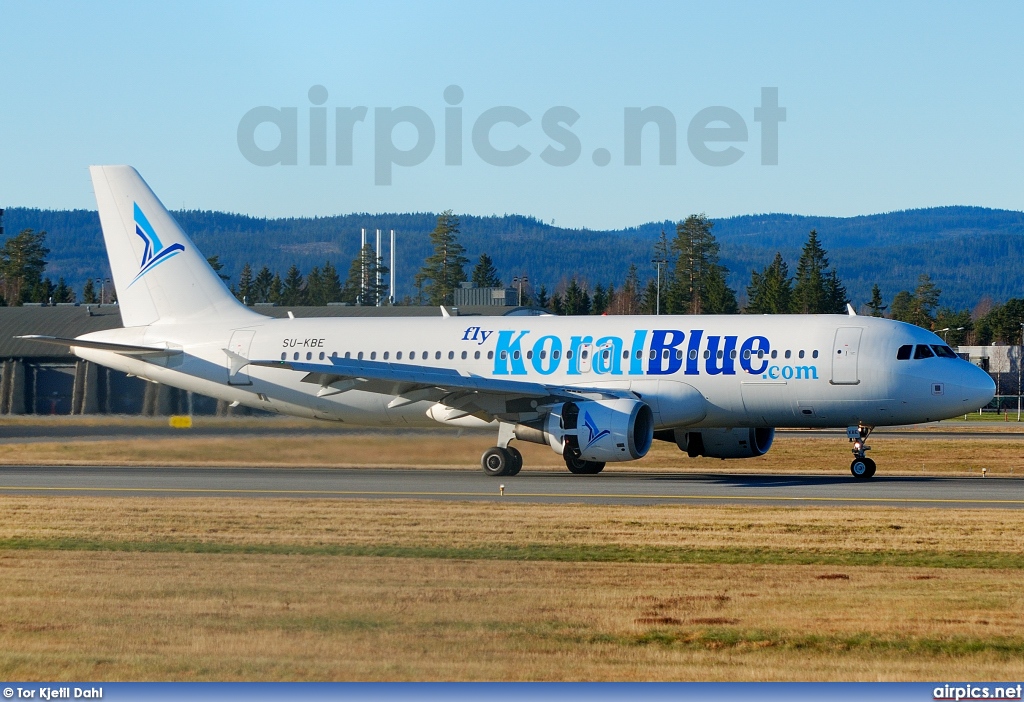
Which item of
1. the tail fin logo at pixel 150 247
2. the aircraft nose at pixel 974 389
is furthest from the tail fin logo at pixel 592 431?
the tail fin logo at pixel 150 247

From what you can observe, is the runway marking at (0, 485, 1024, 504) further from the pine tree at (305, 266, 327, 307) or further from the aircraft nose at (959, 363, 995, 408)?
the pine tree at (305, 266, 327, 307)

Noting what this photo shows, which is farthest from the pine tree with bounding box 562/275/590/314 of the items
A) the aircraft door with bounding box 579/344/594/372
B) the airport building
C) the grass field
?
the grass field

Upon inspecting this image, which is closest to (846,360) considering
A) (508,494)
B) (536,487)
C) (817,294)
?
(536,487)

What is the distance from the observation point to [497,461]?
32.8 meters

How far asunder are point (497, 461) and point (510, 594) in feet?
57.7

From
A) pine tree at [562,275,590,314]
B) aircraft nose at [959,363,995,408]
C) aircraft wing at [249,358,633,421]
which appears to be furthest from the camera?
pine tree at [562,275,590,314]

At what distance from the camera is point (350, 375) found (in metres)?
32.6

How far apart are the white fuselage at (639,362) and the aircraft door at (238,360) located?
0.03 m

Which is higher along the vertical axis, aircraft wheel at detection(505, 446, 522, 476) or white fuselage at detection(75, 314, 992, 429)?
white fuselage at detection(75, 314, 992, 429)

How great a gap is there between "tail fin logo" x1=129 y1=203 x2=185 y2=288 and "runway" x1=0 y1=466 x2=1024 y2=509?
6827 millimetres

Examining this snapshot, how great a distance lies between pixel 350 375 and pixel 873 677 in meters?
22.5

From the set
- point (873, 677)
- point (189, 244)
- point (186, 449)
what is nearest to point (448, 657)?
point (873, 677)

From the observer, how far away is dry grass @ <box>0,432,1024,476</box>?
3262 centimetres

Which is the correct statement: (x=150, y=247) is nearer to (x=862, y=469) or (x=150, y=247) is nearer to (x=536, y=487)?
(x=536, y=487)
